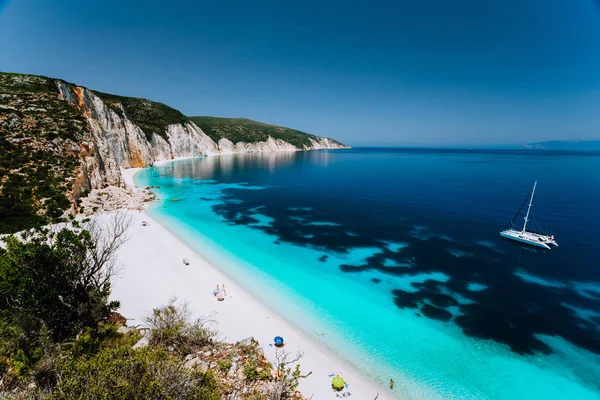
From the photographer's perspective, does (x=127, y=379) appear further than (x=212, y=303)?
No

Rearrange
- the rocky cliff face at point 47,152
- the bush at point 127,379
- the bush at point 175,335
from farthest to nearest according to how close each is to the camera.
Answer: the rocky cliff face at point 47,152
the bush at point 175,335
the bush at point 127,379

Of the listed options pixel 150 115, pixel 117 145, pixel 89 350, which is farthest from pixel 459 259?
pixel 150 115

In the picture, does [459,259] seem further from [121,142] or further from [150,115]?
[150,115]

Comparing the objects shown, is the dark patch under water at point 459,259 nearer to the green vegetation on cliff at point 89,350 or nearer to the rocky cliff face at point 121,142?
the green vegetation on cliff at point 89,350

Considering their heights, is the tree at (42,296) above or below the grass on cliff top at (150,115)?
below

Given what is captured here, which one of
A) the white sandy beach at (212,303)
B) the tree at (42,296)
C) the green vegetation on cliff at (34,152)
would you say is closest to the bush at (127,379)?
the tree at (42,296)

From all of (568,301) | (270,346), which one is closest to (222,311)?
(270,346)

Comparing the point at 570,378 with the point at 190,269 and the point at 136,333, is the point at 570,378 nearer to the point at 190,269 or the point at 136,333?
the point at 136,333
